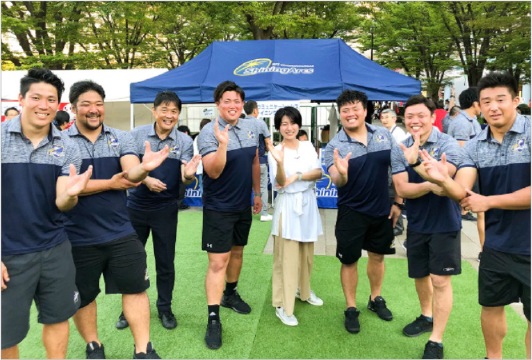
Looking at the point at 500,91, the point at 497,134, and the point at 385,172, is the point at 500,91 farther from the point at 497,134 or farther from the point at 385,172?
the point at 385,172

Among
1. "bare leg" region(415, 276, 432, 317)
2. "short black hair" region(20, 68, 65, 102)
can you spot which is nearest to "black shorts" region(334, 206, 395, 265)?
"bare leg" region(415, 276, 432, 317)

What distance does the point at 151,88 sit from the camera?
7.45 m

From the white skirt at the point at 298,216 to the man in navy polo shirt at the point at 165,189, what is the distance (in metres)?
0.85

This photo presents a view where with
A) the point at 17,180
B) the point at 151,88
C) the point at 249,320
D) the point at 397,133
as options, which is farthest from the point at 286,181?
the point at 151,88

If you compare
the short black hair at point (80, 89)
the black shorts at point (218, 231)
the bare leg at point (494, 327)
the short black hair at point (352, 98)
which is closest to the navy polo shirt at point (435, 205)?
the short black hair at point (352, 98)

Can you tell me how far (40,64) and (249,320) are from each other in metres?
14.0

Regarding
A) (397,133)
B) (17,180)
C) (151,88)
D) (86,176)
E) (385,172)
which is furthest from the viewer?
(151,88)

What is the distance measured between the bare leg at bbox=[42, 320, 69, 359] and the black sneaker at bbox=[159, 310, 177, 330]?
108cm

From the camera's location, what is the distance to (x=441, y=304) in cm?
293

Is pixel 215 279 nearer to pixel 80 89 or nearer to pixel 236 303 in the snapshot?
pixel 236 303

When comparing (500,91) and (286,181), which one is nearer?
(500,91)

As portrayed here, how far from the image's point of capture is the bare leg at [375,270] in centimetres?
355

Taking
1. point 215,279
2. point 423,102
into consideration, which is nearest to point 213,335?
point 215,279

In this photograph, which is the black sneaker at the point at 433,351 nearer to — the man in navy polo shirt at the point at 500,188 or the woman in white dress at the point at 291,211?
the man in navy polo shirt at the point at 500,188
